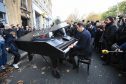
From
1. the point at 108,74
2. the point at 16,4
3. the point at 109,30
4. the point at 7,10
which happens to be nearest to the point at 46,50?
the point at 108,74

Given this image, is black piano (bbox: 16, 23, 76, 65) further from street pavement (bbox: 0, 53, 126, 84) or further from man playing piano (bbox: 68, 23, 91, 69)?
street pavement (bbox: 0, 53, 126, 84)

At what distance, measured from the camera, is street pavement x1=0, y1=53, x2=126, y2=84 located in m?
5.04

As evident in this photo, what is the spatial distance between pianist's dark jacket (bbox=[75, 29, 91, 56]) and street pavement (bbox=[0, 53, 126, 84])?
0.80m

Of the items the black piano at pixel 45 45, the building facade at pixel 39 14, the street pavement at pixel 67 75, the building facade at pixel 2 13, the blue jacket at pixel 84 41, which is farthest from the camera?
the building facade at pixel 39 14

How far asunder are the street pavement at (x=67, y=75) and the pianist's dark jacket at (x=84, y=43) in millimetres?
800

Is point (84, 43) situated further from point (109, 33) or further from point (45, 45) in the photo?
point (109, 33)

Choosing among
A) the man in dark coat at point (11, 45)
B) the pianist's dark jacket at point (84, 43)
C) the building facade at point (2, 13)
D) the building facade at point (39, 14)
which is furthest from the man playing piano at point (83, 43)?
the building facade at point (39, 14)

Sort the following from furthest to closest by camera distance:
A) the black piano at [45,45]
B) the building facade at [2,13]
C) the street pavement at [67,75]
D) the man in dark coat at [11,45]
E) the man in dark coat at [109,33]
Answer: the building facade at [2,13] → the man in dark coat at [11,45] → the man in dark coat at [109,33] → the street pavement at [67,75] → the black piano at [45,45]

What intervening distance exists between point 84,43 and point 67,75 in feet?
4.12

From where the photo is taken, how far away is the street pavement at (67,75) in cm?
504

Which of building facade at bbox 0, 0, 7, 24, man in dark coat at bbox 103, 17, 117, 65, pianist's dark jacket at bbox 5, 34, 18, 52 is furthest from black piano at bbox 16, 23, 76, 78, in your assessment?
building facade at bbox 0, 0, 7, 24

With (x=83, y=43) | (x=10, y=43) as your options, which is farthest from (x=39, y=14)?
(x=83, y=43)

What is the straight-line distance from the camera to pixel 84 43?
17.9ft

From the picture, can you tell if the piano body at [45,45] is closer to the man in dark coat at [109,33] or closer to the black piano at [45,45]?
the black piano at [45,45]
